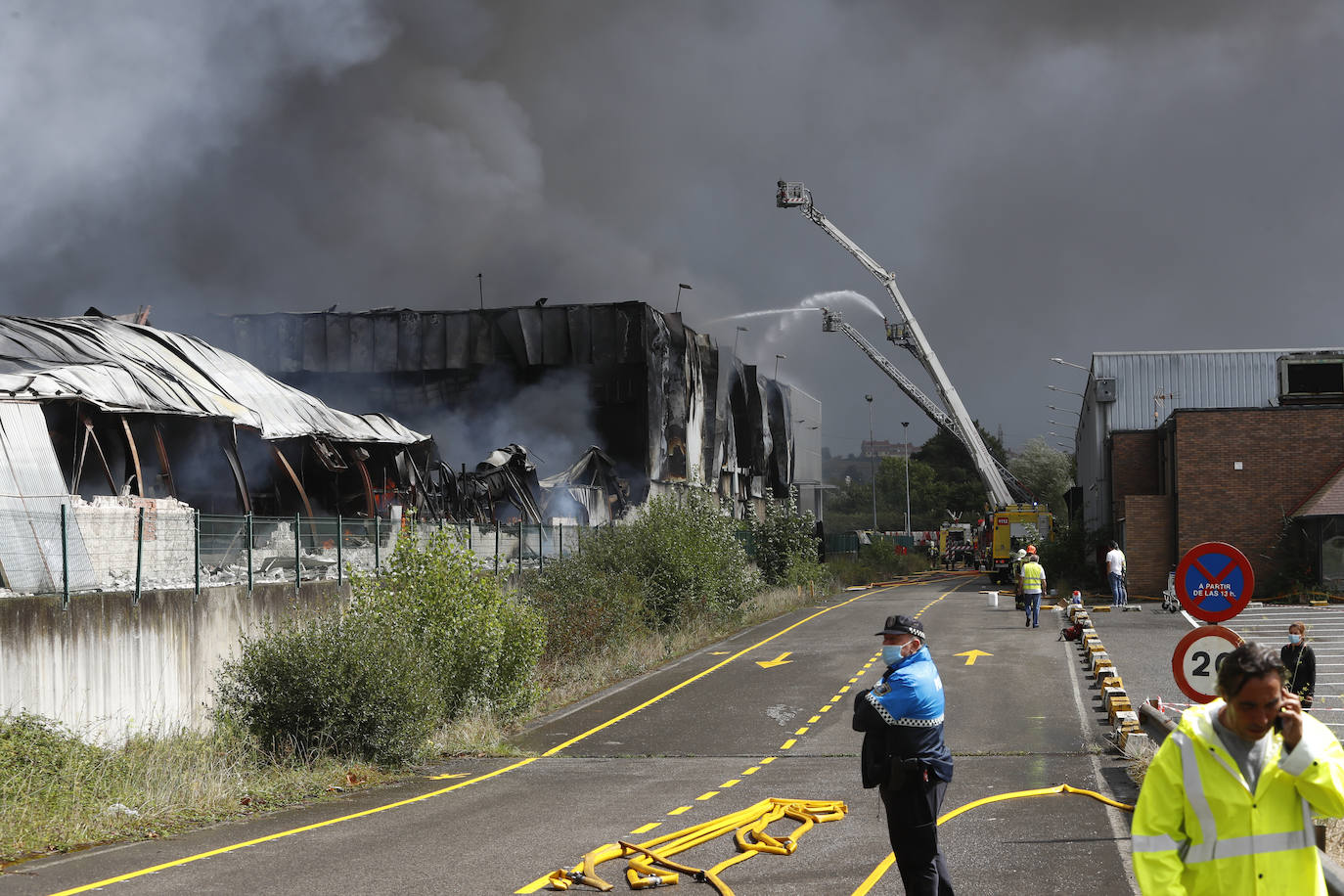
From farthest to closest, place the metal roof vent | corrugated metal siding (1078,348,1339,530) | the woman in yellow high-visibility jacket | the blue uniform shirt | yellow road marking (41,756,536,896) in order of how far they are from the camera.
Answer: corrugated metal siding (1078,348,1339,530) → the metal roof vent → yellow road marking (41,756,536,896) → the blue uniform shirt → the woman in yellow high-visibility jacket

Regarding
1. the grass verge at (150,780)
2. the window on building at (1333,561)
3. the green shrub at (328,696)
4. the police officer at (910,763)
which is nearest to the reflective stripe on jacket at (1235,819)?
the police officer at (910,763)

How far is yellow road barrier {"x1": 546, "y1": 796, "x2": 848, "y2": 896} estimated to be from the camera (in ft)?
30.5

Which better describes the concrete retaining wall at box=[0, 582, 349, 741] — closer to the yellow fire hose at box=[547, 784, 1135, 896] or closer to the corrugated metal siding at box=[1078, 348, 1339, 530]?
the yellow fire hose at box=[547, 784, 1135, 896]

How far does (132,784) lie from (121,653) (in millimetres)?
2560

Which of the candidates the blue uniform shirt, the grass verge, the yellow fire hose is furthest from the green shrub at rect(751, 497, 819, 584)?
the blue uniform shirt

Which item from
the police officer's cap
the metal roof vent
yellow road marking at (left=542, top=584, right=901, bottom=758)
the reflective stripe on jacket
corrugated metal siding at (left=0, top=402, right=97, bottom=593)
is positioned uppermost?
the metal roof vent

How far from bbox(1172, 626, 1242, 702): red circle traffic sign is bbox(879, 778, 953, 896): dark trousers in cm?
368

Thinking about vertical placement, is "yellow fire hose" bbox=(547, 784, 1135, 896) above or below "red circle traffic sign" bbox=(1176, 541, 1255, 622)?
below

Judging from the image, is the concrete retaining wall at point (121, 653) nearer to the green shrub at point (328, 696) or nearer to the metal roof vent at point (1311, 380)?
the green shrub at point (328, 696)

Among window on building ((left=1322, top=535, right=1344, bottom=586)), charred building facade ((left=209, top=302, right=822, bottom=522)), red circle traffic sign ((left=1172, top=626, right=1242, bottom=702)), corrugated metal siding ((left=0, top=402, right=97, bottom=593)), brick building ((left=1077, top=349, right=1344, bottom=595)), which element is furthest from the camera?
charred building facade ((left=209, top=302, right=822, bottom=522))

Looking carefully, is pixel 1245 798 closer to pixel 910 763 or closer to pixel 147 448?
pixel 910 763

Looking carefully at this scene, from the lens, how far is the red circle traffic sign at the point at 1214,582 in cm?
1098

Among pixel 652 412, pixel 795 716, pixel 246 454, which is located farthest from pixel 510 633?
pixel 652 412

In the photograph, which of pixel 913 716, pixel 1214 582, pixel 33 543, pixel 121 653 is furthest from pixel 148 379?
pixel 913 716
